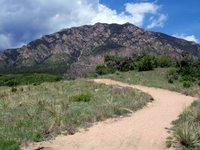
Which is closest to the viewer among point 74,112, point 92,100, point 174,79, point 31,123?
point 31,123

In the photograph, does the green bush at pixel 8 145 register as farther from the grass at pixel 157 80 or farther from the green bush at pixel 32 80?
the green bush at pixel 32 80

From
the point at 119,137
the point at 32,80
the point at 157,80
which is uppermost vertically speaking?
the point at 157,80

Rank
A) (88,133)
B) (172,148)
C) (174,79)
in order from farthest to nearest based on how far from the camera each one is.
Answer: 1. (174,79)
2. (88,133)
3. (172,148)

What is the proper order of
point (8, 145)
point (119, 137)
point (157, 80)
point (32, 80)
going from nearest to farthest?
1. point (8, 145)
2. point (119, 137)
3. point (157, 80)
4. point (32, 80)

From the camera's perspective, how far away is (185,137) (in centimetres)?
1126

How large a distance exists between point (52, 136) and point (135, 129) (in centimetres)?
286

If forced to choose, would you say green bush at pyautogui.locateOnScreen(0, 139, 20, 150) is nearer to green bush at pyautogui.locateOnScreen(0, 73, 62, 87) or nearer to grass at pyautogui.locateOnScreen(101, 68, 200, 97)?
grass at pyautogui.locateOnScreen(101, 68, 200, 97)

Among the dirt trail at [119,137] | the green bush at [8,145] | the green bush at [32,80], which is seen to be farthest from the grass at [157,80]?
the green bush at [8,145]

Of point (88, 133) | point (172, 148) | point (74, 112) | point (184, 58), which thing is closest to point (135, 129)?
point (88, 133)

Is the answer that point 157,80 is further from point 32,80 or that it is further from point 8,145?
point 8,145

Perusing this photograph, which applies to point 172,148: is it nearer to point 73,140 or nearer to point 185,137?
point 185,137

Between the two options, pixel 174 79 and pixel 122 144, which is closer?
pixel 122 144

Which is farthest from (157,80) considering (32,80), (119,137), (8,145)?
(8,145)

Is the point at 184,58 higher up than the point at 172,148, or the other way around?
the point at 184,58
